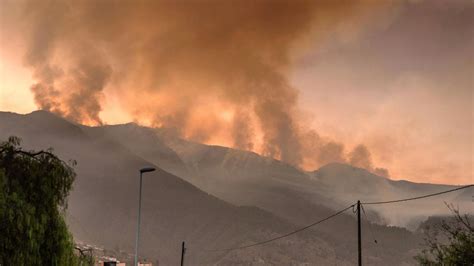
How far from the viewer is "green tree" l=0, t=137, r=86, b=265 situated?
25.2 m

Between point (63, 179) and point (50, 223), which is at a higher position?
point (63, 179)

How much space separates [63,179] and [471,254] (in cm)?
2647

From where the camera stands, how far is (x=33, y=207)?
26.6 metres

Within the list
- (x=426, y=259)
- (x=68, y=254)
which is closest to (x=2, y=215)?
(x=68, y=254)

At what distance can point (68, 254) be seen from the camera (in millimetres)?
27438

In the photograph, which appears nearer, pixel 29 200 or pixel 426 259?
pixel 29 200

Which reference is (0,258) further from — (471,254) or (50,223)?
(471,254)

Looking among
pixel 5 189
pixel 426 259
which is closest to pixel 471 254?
pixel 426 259

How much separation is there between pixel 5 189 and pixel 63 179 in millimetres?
3128

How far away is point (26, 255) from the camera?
25328mm

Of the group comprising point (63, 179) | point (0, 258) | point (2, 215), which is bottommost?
point (0, 258)

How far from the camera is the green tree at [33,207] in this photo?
25219 mm

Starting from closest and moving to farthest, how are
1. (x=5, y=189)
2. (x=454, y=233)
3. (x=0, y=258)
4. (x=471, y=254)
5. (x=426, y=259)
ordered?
(x=0, y=258)
(x=5, y=189)
(x=471, y=254)
(x=454, y=233)
(x=426, y=259)

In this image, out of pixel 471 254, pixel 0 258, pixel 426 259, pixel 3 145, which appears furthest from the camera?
pixel 426 259
